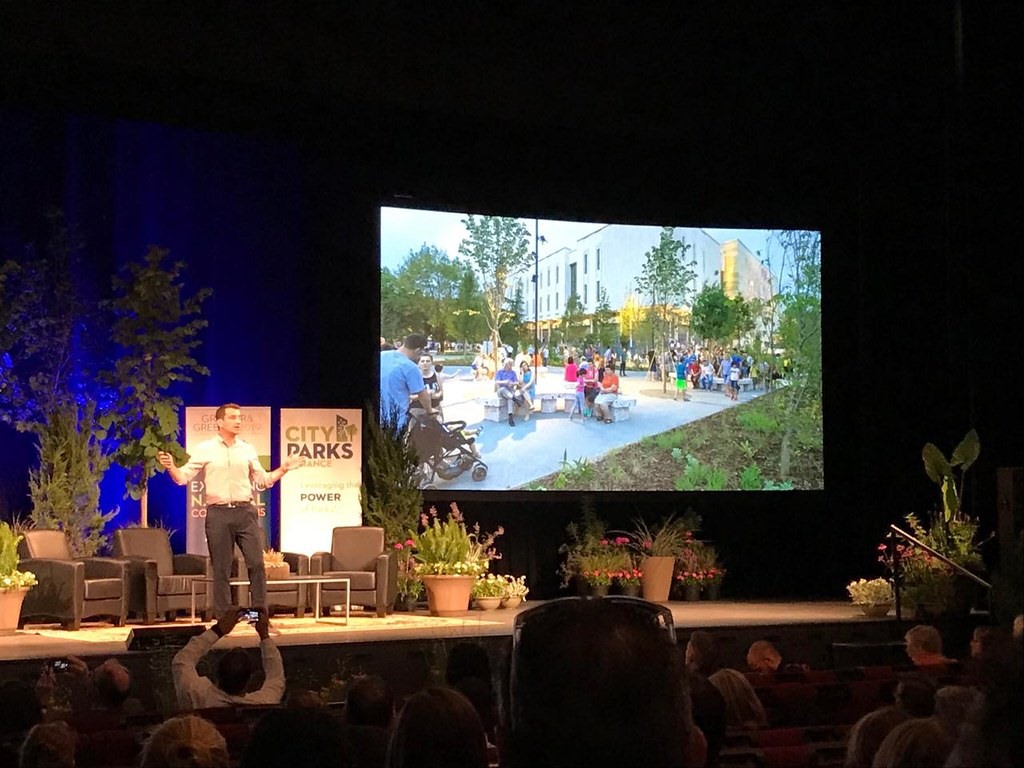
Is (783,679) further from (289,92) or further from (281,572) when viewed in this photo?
(289,92)

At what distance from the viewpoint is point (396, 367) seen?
11.2 m

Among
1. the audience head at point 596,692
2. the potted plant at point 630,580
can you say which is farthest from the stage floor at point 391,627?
the audience head at point 596,692

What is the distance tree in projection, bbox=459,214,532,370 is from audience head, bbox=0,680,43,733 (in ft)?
27.5

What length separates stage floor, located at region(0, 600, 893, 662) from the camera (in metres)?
7.49

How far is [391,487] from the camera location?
10.6 meters

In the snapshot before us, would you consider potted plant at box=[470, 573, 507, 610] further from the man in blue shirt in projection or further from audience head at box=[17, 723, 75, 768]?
audience head at box=[17, 723, 75, 768]

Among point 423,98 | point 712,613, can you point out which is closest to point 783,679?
point 712,613

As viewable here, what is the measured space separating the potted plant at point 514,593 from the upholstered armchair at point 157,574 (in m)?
2.49

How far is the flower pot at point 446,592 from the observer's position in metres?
10.1

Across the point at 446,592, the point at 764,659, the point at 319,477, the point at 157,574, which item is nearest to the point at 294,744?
the point at 764,659

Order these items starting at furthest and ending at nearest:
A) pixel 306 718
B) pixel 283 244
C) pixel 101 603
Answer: pixel 283 244
pixel 101 603
pixel 306 718

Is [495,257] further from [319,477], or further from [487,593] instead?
[487,593]

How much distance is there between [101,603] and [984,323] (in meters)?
7.55

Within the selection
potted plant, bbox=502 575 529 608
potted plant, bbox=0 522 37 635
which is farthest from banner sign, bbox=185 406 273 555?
potted plant, bbox=502 575 529 608
